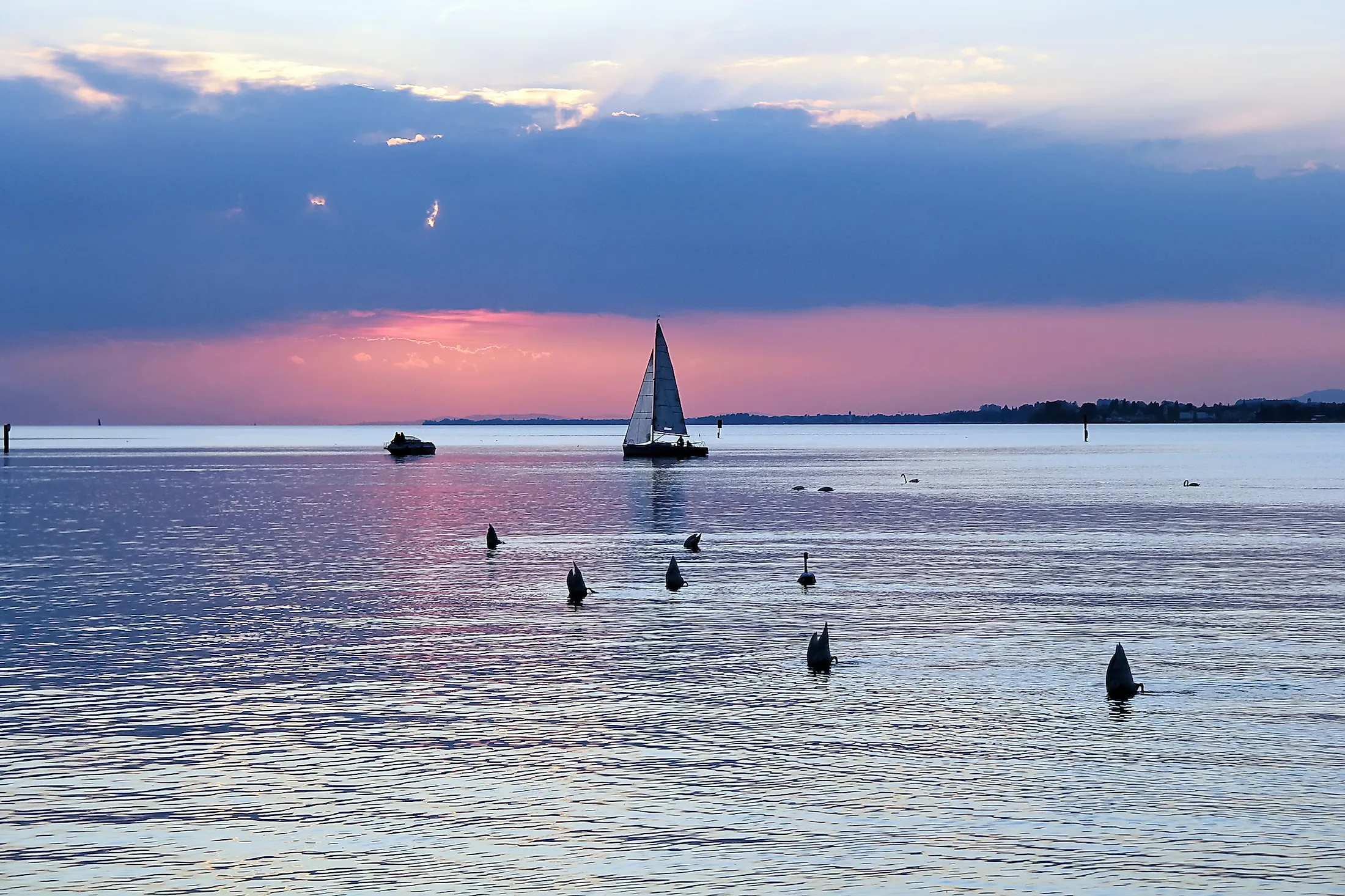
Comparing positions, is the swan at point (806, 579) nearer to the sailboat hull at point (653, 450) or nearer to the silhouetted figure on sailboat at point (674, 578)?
the silhouetted figure on sailboat at point (674, 578)

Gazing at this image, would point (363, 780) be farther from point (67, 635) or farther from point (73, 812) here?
point (67, 635)

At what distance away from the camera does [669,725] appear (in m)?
29.7

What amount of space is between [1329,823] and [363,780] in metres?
16.0

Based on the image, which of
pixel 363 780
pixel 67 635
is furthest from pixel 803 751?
pixel 67 635

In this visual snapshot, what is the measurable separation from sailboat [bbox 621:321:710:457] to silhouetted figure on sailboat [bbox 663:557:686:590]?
12321 centimetres

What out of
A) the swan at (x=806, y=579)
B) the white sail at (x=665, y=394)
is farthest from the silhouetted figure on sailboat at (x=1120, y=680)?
the white sail at (x=665, y=394)

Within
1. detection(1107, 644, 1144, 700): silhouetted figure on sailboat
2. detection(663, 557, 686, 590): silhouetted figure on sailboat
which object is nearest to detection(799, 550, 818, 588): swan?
detection(663, 557, 686, 590): silhouetted figure on sailboat

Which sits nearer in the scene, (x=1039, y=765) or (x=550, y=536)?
(x=1039, y=765)

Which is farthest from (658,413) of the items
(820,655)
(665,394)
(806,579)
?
(820,655)

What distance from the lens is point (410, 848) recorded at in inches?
848

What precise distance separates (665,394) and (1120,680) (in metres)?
154

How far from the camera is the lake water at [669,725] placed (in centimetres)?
2095

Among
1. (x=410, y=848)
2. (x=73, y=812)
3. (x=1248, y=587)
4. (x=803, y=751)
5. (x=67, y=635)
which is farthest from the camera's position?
(x=1248, y=587)

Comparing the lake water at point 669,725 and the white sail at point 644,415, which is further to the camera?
the white sail at point 644,415
